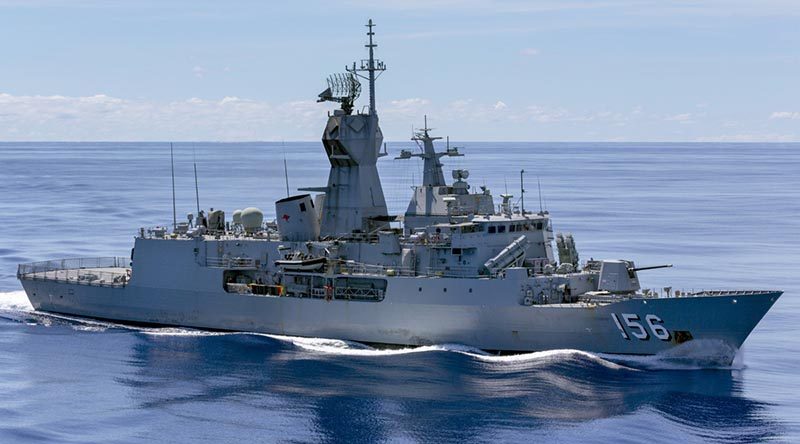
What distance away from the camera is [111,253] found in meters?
55.1

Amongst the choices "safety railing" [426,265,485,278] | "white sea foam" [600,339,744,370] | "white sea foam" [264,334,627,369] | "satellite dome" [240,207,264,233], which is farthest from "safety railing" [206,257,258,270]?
"white sea foam" [600,339,744,370]

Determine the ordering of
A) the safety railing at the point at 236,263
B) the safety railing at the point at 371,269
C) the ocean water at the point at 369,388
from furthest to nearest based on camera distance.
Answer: the safety railing at the point at 236,263, the safety railing at the point at 371,269, the ocean water at the point at 369,388

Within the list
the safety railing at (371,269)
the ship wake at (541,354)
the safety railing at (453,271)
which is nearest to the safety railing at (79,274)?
the ship wake at (541,354)

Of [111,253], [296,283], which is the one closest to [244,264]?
[296,283]

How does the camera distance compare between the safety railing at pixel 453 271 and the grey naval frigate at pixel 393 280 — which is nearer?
the grey naval frigate at pixel 393 280

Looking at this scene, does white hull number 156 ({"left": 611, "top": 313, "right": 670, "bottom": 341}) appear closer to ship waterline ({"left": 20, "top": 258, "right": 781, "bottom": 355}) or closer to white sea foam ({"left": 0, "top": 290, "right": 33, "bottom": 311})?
ship waterline ({"left": 20, "top": 258, "right": 781, "bottom": 355})

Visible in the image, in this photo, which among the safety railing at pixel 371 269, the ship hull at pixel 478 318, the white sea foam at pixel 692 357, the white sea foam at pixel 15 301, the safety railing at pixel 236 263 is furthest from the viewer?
the white sea foam at pixel 15 301

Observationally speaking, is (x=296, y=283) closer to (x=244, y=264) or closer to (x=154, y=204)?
(x=244, y=264)

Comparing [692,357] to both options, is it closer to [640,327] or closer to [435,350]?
[640,327]

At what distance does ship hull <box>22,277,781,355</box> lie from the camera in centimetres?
2988

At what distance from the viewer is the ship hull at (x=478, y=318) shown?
29875mm

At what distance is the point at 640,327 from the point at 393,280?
24.8ft

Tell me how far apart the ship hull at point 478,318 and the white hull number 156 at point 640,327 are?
29mm

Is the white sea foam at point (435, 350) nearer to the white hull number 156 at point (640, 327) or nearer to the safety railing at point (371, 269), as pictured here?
the white hull number 156 at point (640, 327)
